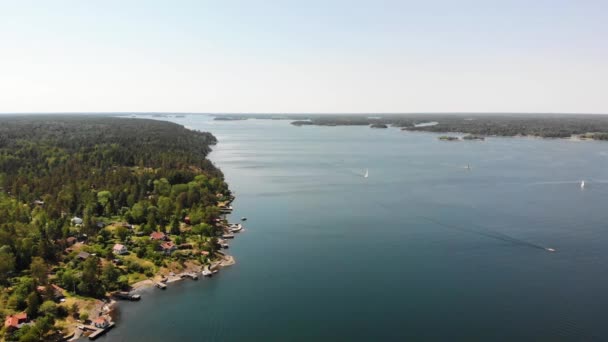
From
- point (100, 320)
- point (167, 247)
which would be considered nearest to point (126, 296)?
point (100, 320)

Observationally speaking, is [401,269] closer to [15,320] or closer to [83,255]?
[83,255]

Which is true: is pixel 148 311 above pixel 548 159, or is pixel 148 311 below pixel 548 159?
below

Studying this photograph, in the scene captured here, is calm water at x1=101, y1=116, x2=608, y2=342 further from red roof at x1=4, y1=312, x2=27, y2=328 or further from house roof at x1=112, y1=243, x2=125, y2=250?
house roof at x1=112, y1=243, x2=125, y2=250

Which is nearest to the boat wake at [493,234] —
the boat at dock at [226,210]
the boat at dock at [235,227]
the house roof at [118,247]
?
the boat at dock at [235,227]

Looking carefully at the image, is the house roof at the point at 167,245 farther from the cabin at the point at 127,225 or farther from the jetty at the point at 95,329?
the jetty at the point at 95,329

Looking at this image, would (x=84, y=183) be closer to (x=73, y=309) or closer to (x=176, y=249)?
(x=176, y=249)

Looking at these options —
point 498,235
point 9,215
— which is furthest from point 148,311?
point 498,235
